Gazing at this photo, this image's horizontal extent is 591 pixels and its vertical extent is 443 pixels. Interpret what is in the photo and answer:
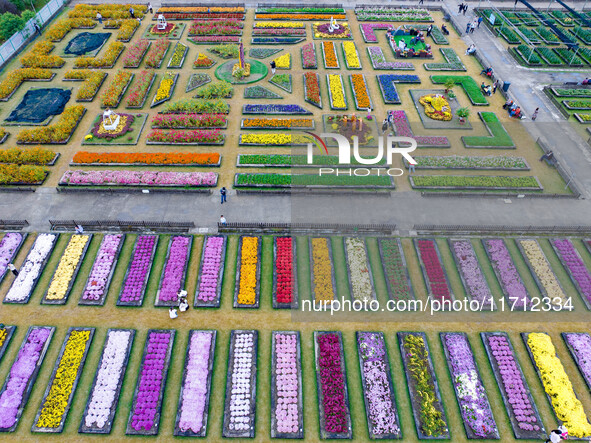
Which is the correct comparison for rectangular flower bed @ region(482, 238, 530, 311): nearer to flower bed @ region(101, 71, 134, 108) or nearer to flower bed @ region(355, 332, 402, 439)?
flower bed @ region(355, 332, 402, 439)

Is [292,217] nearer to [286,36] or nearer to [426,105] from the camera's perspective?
[426,105]

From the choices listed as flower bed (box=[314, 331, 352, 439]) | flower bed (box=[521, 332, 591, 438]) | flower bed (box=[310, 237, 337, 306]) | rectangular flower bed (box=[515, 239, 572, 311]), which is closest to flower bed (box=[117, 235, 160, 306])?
flower bed (box=[310, 237, 337, 306])

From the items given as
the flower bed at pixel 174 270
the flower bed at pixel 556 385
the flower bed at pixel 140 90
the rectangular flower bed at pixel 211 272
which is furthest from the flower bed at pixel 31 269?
the flower bed at pixel 556 385

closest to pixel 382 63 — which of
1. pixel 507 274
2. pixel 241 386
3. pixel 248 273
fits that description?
pixel 507 274

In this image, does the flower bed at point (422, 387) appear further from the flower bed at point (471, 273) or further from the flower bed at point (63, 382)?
the flower bed at point (63, 382)

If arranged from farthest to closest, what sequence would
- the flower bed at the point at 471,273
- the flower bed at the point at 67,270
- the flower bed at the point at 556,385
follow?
the flower bed at the point at 471,273 < the flower bed at the point at 67,270 < the flower bed at the point at 556,385

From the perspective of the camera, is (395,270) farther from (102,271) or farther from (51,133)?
(51,133)
